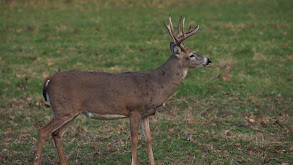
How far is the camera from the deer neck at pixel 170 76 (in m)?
6.90

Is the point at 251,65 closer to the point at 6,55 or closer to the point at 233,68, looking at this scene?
the point at 233,68

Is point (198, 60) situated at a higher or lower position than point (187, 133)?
higher

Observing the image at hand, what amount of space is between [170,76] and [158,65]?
5.61 metres

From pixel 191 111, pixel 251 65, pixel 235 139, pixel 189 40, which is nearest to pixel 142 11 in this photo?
pixel 189 40

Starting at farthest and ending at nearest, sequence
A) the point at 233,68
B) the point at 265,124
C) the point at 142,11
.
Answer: the point at 142,11 < the point at 233,68 < the point at 265,124

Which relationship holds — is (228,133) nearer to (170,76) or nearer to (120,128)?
(170,76)

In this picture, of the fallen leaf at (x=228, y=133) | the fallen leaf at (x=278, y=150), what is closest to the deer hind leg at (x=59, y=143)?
the fallen leaf at (x=228, y=133)

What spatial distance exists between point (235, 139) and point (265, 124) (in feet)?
3.43

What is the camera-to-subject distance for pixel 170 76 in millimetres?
7008

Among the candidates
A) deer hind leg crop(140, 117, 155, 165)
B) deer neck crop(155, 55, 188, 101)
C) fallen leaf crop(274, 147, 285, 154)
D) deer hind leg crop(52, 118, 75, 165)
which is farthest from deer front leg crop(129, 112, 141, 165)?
fallen leaf crop(274, 147, 285, 154)

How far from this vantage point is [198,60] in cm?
715

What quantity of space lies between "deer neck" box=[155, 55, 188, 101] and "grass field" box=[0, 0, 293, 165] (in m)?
1.03

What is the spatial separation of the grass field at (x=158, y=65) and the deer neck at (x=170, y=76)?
1027 mm

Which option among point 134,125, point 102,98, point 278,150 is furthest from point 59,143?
point 278,150
